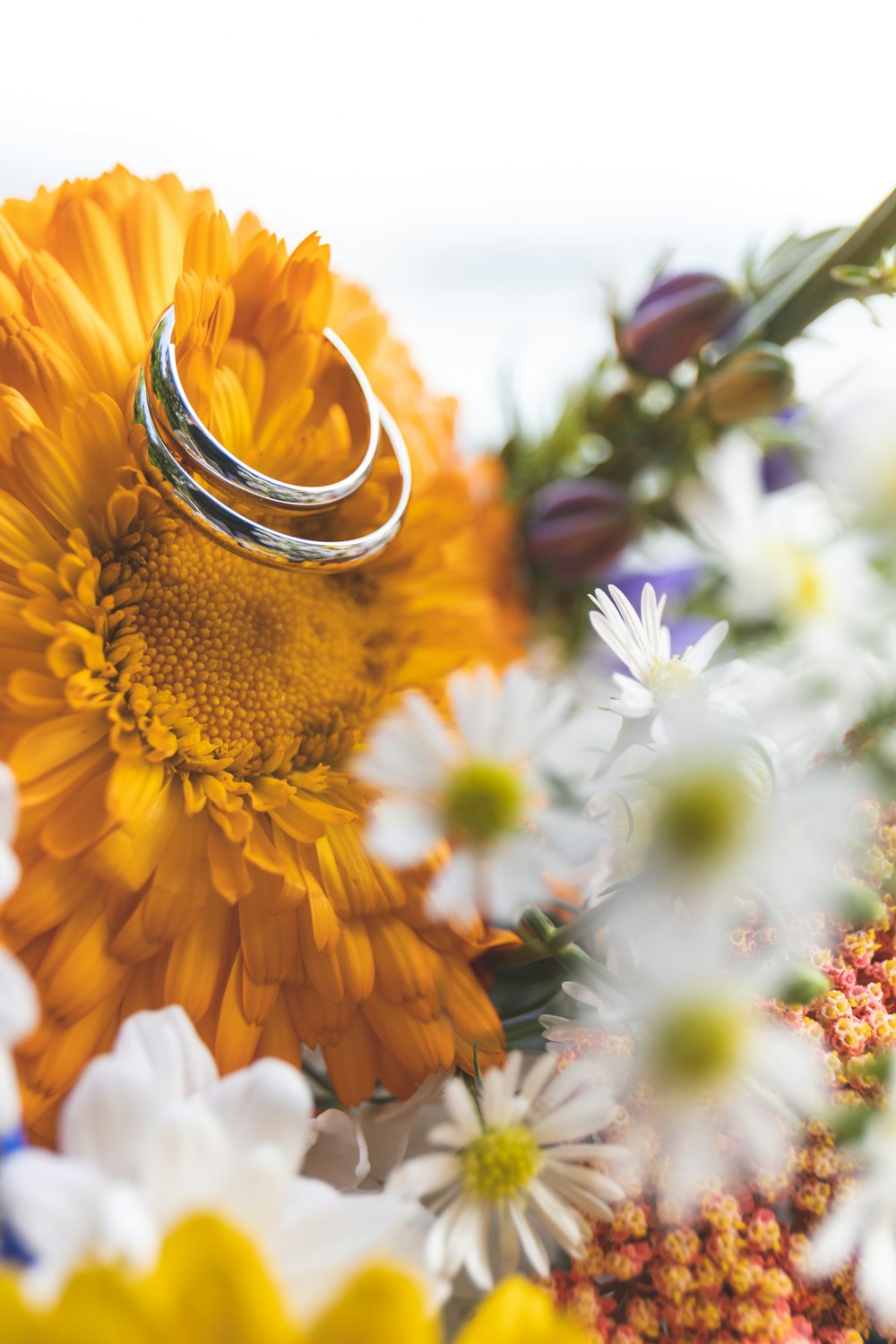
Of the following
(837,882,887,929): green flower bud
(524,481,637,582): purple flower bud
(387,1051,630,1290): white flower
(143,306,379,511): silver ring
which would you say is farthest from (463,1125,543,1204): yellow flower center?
(524,481,637,582): purple flower bud

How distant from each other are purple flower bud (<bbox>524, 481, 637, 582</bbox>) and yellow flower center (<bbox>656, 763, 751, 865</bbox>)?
27 centimetres

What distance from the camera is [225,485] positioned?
1.23ft

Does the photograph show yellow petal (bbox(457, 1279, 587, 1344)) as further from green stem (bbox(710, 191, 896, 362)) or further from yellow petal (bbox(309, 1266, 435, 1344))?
green stem (bbox(710, 191, 896, 362))

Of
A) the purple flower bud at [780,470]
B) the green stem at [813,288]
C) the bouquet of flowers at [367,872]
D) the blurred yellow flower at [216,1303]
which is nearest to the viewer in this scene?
the blurred yellow flower at [216,1303]

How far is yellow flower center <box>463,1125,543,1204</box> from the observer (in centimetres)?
32

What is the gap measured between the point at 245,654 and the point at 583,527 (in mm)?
223

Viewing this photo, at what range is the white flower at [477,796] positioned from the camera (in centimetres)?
29

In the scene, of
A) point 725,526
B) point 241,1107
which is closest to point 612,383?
Answer: point 725,526

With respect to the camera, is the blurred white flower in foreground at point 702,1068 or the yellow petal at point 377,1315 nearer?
the yellow petal at point 377,1315

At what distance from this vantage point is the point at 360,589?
1.45ft

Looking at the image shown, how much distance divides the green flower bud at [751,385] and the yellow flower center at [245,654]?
0.20 metres

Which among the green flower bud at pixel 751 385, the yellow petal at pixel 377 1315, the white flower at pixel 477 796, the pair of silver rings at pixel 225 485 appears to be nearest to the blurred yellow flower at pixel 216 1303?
the yellow petal at pixel 377 1315

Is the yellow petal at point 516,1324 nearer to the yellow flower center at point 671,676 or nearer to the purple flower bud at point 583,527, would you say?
the yellow flower center at point 671,676

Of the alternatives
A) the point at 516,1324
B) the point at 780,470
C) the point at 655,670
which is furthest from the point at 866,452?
the point at 516,1324
